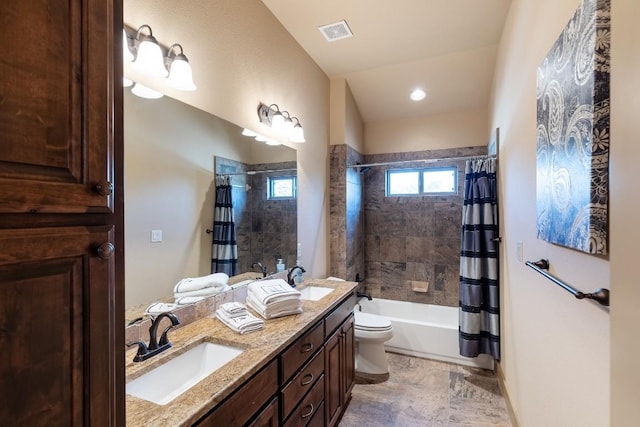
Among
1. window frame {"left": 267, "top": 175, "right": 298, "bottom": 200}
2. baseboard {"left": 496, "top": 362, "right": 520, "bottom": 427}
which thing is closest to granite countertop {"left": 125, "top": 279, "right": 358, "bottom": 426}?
window frame {"left": 267, "top": 175, "right": 298, "bottom": 200}

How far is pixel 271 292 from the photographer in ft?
5.66

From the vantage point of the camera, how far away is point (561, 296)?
1259 millimetres

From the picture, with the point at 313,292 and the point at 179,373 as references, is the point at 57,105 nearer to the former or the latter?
the point at 179,373

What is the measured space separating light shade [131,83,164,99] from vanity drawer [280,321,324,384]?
135cm

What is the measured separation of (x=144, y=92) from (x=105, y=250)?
1.09 meters

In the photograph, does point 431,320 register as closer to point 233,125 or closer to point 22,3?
point 233,125

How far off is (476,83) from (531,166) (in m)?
1.98

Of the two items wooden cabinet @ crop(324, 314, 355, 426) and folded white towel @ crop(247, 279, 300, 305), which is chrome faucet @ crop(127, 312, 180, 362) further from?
wooden cabinet @ crop(324, 314, 355, 426)

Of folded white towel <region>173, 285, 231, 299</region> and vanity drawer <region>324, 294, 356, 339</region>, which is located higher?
folded white towel <region>173, 285, 231, 299</region>

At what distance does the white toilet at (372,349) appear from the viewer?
9.08 feet

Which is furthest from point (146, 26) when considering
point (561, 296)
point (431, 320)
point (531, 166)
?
point (431, 320)

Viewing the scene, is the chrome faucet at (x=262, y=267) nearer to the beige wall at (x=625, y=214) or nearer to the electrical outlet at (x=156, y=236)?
the electrical outlet at (x=156, y=236)

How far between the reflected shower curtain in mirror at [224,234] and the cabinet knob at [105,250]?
4.01ft

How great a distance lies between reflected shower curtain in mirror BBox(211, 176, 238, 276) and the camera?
1853 millimetres
